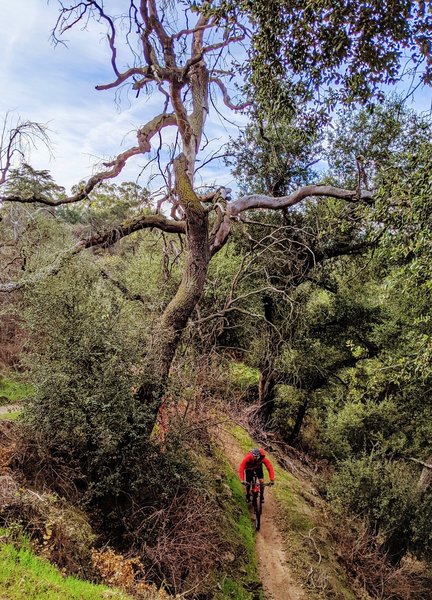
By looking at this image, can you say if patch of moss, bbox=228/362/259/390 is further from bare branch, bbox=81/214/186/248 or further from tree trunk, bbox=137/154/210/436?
tree trunk, bbox=137/154/210/436

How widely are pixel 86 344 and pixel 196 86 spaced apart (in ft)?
22.8

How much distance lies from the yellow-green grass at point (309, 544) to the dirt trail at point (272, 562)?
16cm

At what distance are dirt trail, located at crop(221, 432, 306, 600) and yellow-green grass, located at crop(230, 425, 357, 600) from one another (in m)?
0.16

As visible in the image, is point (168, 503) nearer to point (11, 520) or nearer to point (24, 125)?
point (11, 520)

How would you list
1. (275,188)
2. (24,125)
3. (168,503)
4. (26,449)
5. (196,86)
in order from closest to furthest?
(26,449)
(168,503)
(24,125)
(196,86)
(275,188)

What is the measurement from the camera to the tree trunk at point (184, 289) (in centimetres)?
758

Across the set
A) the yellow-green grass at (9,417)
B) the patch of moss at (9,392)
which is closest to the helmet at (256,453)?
the yellow-green grass at (9,417)

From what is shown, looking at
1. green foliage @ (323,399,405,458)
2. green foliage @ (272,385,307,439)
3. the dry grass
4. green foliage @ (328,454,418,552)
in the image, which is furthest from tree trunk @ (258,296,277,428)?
the dry grass

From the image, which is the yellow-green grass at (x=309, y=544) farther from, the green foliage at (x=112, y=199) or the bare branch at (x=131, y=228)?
the green foliage at (x=112, y=199)

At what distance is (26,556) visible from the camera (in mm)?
4156

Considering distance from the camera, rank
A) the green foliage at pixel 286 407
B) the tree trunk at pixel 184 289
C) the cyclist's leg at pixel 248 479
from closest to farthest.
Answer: the tree trunk at pixel 184 289 < the cyclist's leg at pixel 248 479 < the green foliage at pixel 286 407

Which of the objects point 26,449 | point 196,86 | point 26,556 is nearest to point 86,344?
point 26,449

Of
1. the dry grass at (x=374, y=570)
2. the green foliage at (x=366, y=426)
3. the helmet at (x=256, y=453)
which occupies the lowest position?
the dry grass at (x=374, y=570)

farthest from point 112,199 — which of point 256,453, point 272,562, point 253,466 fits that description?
point 272,562
